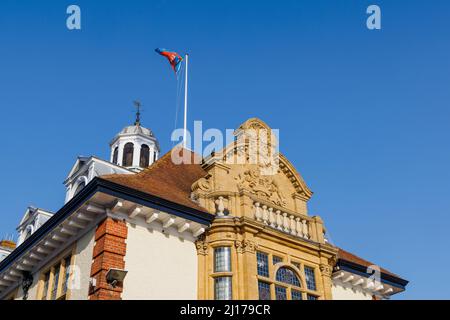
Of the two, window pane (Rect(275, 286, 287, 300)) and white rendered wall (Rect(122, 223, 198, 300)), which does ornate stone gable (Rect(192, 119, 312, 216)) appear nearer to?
white rendered wall (Rect(122, 223, 198, 300))

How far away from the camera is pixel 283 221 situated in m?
23.9

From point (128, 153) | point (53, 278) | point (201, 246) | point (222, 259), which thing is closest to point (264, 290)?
point (222, 259)

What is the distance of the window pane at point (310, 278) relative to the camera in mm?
23056

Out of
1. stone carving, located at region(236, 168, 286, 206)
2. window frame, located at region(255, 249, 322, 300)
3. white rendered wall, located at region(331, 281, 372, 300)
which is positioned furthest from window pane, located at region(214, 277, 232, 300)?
white rendered wall, located at region(331, 281, 372, 300)

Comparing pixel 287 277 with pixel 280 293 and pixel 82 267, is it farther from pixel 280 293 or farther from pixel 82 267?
pixel 82 267

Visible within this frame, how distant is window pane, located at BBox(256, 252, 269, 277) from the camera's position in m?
21.6

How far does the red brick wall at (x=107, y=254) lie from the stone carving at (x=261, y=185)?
5989mm

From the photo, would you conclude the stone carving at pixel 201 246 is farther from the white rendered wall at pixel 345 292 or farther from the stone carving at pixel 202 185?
the white rendered wall at pixel 345 292

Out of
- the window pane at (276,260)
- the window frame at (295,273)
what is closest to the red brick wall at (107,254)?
the window frame at (295,273)

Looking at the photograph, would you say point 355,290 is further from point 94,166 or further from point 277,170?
point 94,166

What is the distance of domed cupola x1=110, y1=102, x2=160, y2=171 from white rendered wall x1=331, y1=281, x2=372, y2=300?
54.1 feet

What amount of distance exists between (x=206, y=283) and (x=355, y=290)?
8.82 meters
